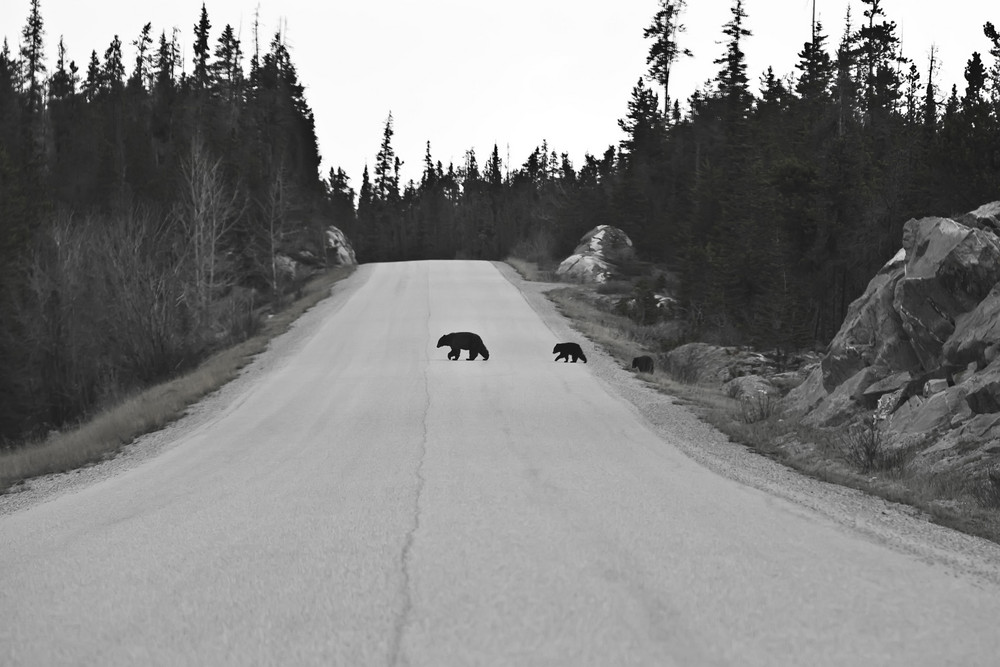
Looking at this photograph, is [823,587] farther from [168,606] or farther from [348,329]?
[348,329]

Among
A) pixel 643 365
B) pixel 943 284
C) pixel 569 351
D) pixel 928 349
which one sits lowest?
pixel 643 365

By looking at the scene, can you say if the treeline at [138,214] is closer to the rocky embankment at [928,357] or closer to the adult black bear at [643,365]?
the adult black bear at [643,365]

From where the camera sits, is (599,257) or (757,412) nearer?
(757,412)

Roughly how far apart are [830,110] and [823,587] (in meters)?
38.5

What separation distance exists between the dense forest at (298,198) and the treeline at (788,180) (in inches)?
4.5

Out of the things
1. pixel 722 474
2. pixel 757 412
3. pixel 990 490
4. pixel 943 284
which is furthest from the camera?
pixel 757 412

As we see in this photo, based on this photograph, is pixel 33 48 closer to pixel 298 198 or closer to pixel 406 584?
pixel 298 198

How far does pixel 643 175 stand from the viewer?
198ft

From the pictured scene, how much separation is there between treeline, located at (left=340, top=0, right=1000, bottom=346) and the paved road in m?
Result: 15.5

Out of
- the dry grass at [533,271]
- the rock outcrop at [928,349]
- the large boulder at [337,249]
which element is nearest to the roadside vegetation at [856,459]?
the rock outcrop at [928,349]

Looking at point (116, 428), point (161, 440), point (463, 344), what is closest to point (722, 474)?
point (161, 440)

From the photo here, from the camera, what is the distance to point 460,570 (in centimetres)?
488

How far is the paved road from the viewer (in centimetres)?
375

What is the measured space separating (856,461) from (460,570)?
668 cm
